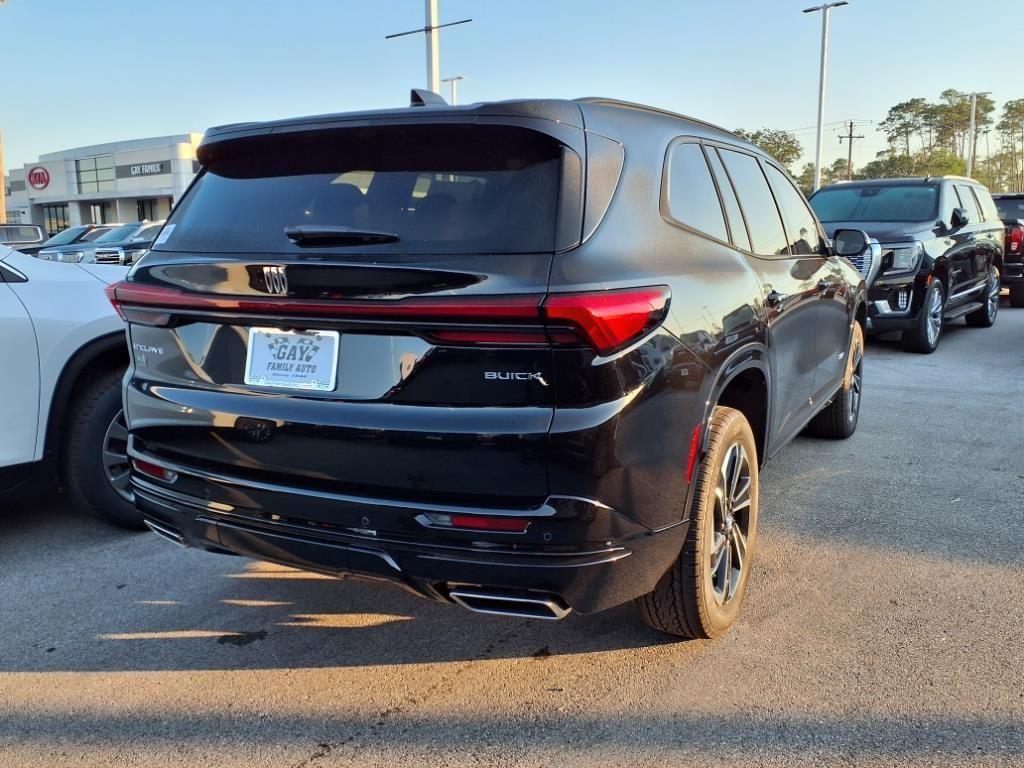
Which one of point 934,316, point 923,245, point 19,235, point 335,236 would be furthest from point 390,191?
point 934,316

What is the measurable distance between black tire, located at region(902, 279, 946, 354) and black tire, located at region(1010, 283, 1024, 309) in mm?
5448

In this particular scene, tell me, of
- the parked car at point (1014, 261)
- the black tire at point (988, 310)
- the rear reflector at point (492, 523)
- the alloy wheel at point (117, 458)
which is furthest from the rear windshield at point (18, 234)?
the parked car at point (1014, 261)

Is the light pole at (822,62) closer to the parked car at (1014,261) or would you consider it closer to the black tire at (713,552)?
the parked car at (1014,261)

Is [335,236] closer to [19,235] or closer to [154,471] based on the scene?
[154,471]

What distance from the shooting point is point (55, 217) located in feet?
226

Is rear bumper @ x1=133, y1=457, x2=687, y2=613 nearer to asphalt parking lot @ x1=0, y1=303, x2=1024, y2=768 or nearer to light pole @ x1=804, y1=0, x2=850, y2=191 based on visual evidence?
asphalt parking lot @ x1=0, y1=303, x2=1024, y2=768

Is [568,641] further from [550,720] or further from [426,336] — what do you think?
[426,336]

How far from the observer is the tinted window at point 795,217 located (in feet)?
13.8

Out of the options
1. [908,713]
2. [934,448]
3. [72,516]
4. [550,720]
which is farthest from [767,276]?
[72,516]

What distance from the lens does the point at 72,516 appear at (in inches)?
180

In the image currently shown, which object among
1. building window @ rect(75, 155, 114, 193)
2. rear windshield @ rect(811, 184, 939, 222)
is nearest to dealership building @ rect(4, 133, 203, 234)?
building window @ rect(75, 155, 114, 193)

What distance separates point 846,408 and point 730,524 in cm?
288

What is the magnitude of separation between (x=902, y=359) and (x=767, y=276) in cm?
638

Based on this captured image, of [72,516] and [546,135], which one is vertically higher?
[546,135]
